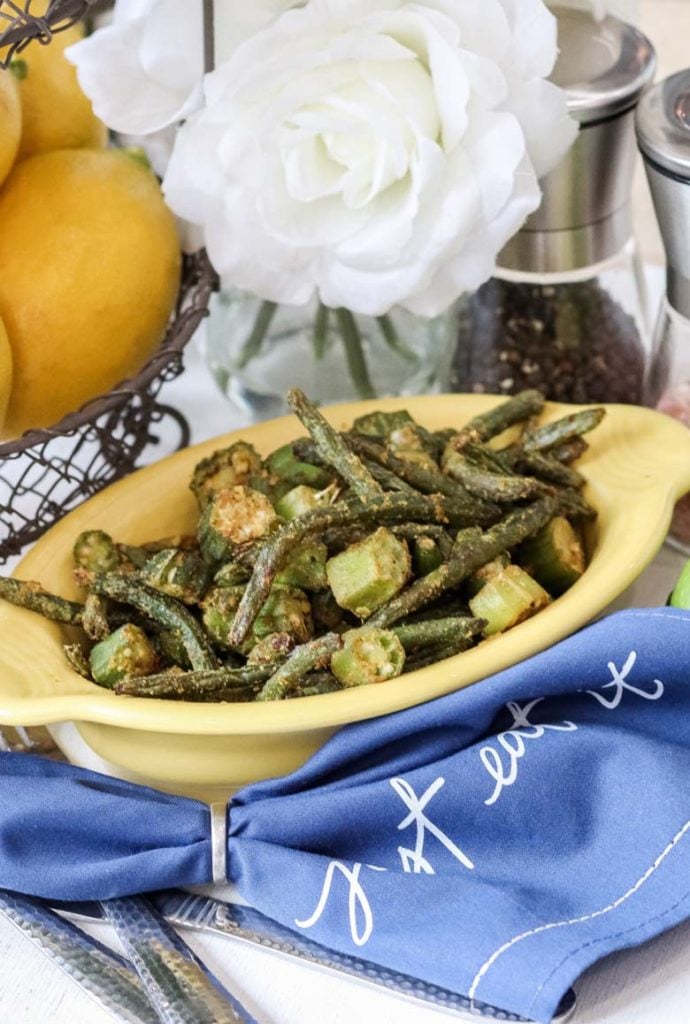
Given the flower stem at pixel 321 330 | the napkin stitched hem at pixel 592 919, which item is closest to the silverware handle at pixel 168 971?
the napkin stitched hem at pixel 592 919

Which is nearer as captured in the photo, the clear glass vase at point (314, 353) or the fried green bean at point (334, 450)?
the fried green bean at point (334, 450)

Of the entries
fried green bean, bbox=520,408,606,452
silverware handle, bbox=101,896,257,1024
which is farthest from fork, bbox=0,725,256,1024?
fried green bean, bbox=520,408,606,452

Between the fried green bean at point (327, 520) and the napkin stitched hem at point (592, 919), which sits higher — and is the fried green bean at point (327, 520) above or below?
above

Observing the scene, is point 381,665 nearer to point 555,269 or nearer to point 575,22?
point 555,269

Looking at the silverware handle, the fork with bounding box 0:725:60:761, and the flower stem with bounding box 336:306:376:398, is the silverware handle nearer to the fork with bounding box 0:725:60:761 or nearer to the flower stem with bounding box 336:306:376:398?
the fork with bounding box 0:725:60:761

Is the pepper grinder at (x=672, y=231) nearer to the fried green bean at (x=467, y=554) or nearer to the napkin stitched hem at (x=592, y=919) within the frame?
the fried green bean at (x=467, y=554)

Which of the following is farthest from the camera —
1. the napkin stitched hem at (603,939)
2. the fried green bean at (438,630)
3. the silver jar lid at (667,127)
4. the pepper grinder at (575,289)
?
the pepper grinder at (575,289)

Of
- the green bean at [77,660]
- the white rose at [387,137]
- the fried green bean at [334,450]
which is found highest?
the white rose at [387,137]
